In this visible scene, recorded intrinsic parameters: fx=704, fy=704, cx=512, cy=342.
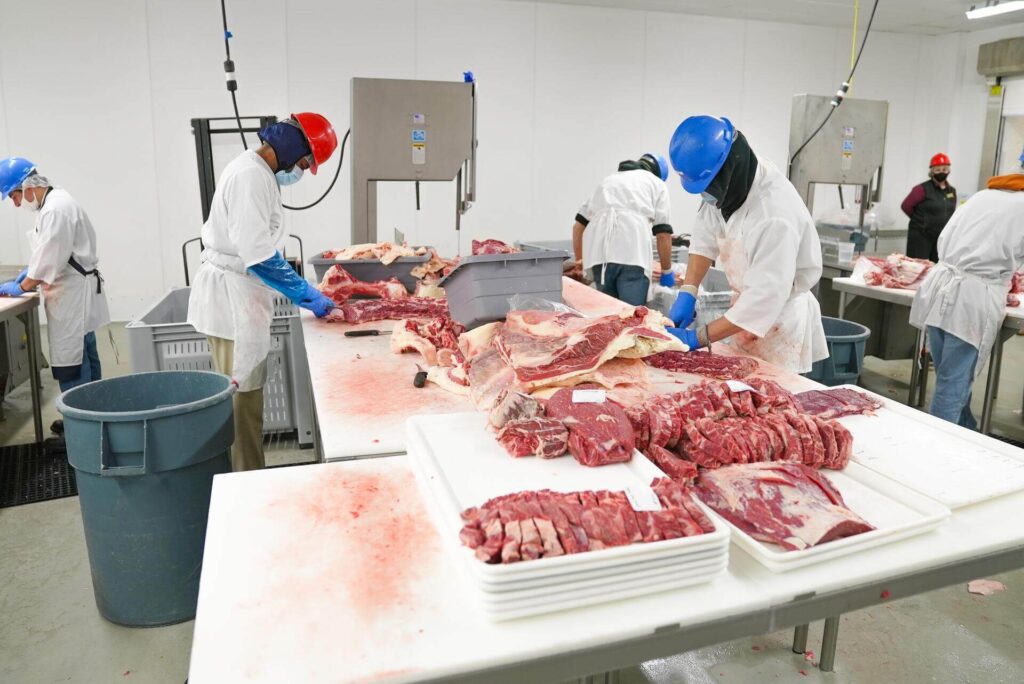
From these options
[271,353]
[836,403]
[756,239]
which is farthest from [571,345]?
[271,353]

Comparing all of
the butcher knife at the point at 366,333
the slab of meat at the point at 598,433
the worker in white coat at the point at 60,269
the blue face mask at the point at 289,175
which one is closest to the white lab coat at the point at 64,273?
the worker in white coat at the point at 60,269

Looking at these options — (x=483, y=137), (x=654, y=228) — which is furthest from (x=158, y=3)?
(x=654, y=228)

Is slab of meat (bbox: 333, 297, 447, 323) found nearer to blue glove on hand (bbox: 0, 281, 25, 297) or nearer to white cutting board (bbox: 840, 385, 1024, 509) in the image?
white cutting board (bbox: 840, 385, 1024, 509)

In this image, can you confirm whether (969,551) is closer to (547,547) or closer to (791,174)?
(547,547)

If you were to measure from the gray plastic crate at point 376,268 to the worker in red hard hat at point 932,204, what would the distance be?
5892 millimetres

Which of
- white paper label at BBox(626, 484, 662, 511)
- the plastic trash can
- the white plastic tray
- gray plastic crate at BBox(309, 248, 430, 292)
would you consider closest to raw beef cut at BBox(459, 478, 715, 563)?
white paper label at BBox(626, 484, 662, 511)

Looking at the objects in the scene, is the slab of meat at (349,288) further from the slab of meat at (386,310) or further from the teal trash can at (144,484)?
the teal trash can at (144,484)

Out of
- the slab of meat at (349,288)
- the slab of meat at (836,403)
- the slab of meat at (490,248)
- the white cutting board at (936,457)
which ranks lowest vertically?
the white cutting board at (936,457)

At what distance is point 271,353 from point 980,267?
4.06 metres

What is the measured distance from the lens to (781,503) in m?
1.38

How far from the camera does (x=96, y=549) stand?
8.19 feet

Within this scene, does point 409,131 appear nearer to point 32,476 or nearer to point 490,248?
point 490,248

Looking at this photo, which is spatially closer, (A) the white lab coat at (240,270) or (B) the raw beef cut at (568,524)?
(B) the raw beef cut at (568,524)

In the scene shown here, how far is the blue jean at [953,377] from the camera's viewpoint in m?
4.03
